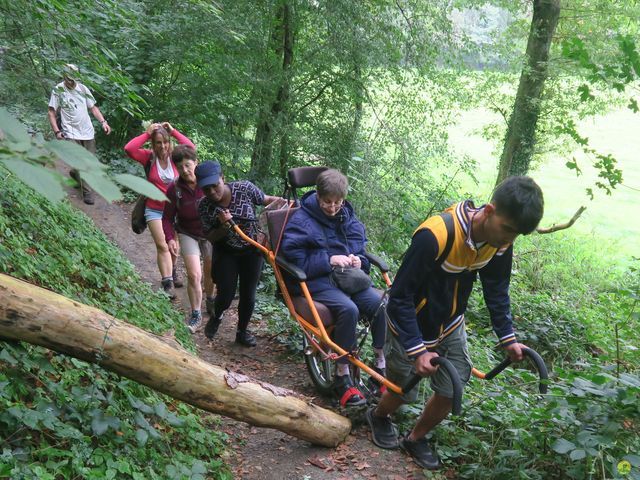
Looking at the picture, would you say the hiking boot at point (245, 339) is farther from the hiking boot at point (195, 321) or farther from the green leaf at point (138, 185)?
the green leaf at point (138, 185)

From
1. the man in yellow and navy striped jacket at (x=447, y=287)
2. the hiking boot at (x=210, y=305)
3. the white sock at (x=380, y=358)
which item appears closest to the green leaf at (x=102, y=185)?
the man in yellow and navy striped jacket at (x=447, y=287)

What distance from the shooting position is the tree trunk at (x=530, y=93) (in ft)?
39.4

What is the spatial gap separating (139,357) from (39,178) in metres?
2.17

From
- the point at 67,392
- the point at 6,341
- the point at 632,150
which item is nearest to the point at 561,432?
the point at 67,392

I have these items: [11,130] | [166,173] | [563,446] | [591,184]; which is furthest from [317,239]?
[591,184]

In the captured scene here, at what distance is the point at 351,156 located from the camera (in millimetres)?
10031

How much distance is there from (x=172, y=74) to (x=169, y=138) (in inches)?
228

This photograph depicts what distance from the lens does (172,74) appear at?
1204cm

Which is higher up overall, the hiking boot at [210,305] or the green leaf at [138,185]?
the green leaf at [138,185]

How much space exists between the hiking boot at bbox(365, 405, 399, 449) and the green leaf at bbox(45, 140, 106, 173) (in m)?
3.47

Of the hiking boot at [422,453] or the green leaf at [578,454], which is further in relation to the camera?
the hiking boot at [422,453]

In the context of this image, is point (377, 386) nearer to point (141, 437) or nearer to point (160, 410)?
point (160, 410)

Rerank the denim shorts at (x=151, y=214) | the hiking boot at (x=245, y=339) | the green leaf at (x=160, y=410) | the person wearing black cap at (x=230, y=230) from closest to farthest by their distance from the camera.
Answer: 1. the green leaf at (x=160, y=410)
2. the person wearing black cap at (x=230, y=230)
3. the hiking boot at (x=245, y=339)
4. the denim shorts at (x=151, y=214)

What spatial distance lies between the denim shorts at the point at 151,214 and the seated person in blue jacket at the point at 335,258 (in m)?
2.37
